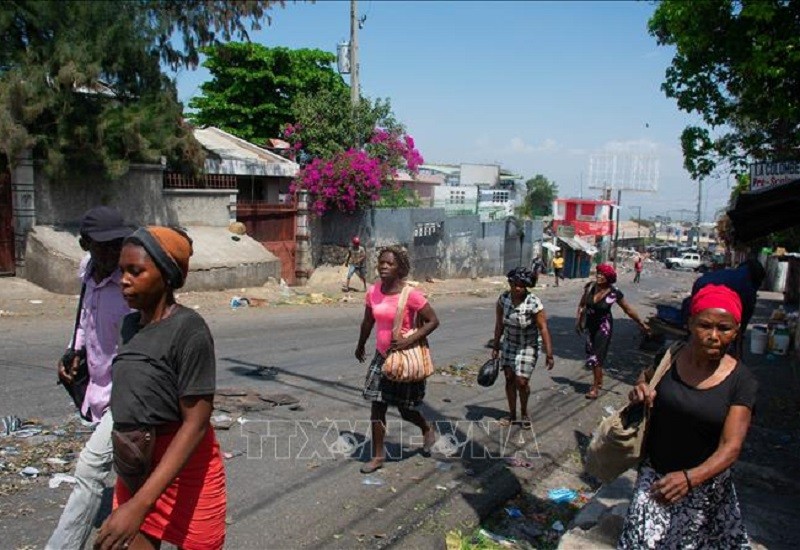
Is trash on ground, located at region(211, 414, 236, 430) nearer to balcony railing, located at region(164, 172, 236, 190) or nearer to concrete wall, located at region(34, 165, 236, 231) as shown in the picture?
concrete wall, located at region(34, 165, 236, 231)

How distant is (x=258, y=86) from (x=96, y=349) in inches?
1097

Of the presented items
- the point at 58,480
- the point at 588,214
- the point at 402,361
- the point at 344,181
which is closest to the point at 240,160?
the point at 344,181

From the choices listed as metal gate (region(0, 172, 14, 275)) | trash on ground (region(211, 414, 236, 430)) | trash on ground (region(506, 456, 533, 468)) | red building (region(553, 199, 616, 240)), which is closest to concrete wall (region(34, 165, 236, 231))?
metal gate (region(0, 172, 14, 275))

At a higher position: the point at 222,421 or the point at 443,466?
the point at 222,421

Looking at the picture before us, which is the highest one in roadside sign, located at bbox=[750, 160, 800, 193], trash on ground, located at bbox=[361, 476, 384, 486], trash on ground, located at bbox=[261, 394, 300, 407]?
roadside sign, located at bbox=[750, 160, 800, 193]

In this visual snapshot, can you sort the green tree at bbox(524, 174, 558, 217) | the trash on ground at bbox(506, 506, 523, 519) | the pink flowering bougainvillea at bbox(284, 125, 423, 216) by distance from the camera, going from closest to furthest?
1. the trash on ground at bbox(506, 506, 523, 519)
2. the pink flowering bougainvillea at bbox(284, 125, 423, 216)
3. the green tree at bbox(524, 174, 558, 217)

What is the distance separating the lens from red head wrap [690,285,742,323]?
3.00m

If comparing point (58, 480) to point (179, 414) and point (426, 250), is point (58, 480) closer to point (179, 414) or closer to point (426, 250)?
point (179, 414)

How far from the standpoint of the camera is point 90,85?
13672mm

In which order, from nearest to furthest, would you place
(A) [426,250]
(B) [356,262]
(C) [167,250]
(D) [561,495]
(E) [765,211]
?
(C) [167,250] → (D) [561,495] → (E) [765,211] → (B) [356,262] → (A) [426,250]

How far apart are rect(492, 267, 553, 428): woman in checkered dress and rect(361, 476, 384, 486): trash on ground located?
1.95 m

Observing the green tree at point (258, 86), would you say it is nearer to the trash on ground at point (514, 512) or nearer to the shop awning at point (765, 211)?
the shop awning at point (765, 211)

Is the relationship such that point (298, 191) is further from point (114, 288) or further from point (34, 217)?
point (114, 288)

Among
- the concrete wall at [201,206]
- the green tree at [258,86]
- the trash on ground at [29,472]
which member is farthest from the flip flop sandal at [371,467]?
the green tree at [258,86]
